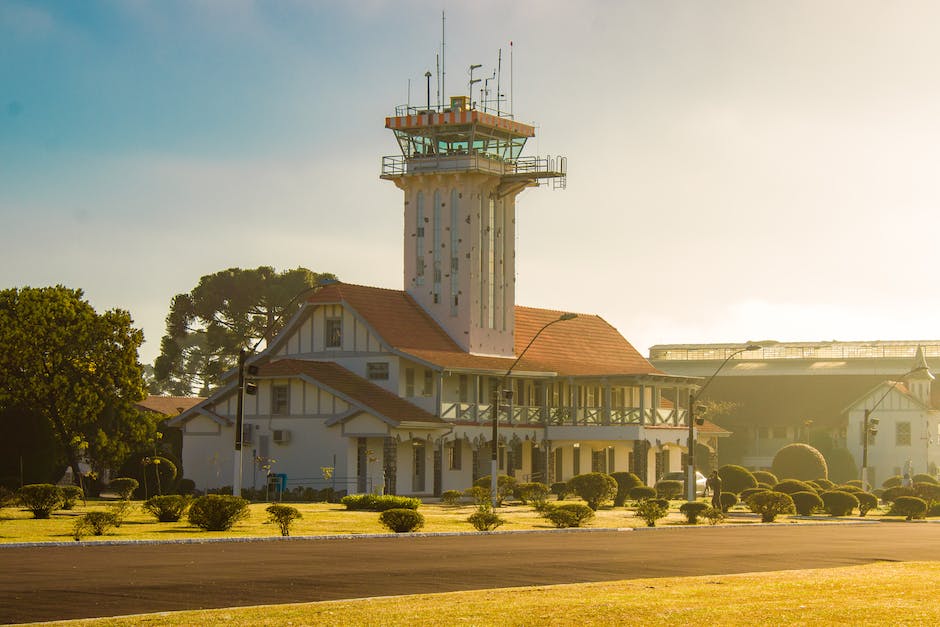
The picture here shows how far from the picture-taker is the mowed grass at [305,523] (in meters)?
34.5

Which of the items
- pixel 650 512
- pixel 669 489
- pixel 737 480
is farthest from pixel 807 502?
pixel 737 480

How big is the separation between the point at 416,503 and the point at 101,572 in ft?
84.6

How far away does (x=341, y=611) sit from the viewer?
19.1 meters

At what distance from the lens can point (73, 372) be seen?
62031 millimetres

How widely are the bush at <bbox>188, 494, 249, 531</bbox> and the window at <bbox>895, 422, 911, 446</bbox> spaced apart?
2747 inches

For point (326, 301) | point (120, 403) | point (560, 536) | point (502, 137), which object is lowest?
point (560, 536)

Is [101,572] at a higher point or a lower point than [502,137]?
lower

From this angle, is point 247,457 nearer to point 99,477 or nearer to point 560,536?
point 99,477

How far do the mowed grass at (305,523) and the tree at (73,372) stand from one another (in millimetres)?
6904

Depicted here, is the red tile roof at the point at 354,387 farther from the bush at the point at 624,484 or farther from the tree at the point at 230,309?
the tree at the point at 230,309

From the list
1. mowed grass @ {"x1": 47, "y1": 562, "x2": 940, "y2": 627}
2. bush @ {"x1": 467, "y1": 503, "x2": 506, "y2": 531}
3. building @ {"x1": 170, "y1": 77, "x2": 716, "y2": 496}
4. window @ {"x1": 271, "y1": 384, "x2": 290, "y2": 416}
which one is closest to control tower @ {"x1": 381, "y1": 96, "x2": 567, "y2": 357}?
building @ {"x1": 170, "y1": 77, "x2": 716, "y2": 496}

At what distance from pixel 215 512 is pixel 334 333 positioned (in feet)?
113

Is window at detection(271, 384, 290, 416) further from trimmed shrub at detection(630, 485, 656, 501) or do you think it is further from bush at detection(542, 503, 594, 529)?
bush at detection(542, 503, 594, 529)

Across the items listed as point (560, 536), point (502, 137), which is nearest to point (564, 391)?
A: point (502, 137)
